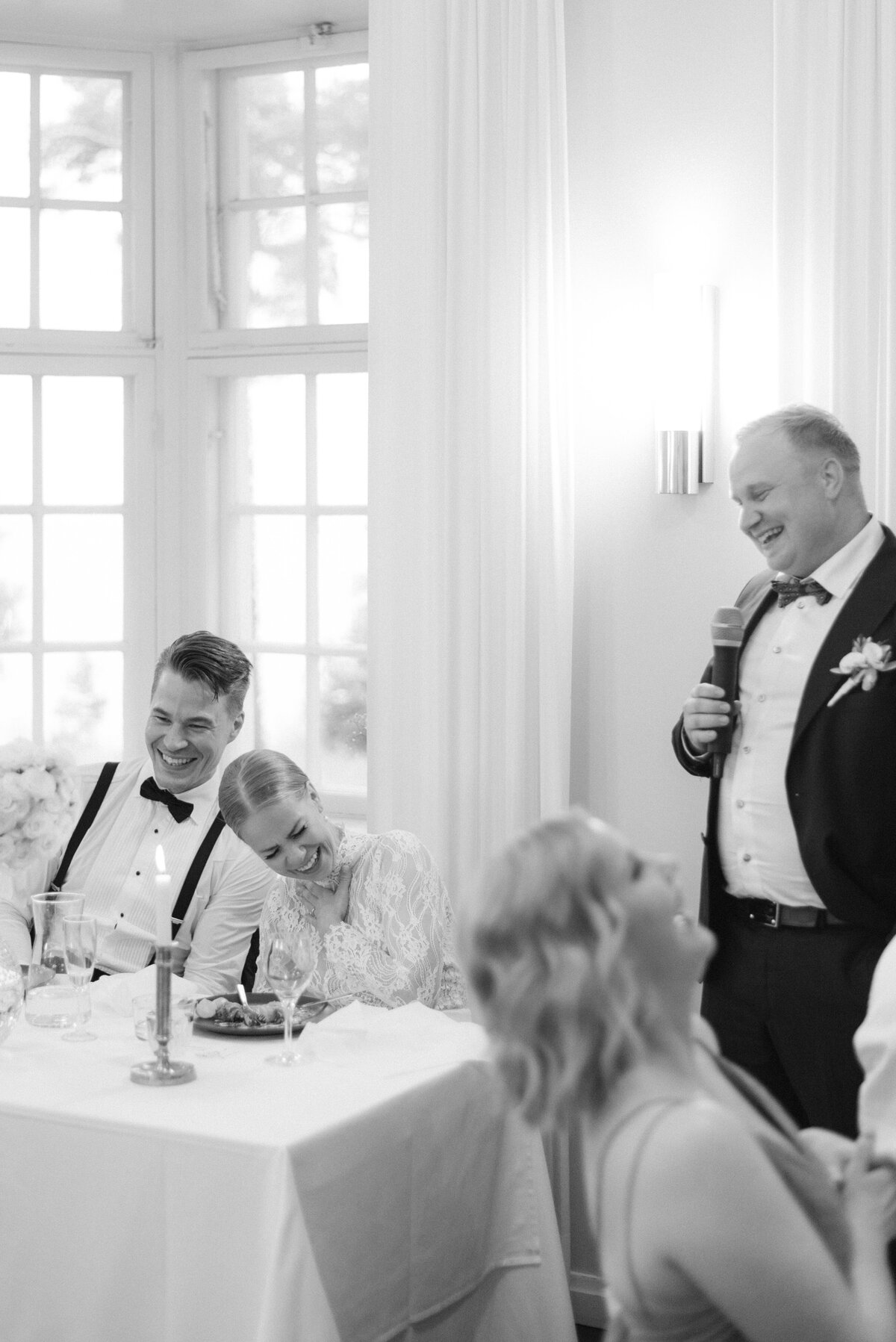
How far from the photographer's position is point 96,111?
173 inches

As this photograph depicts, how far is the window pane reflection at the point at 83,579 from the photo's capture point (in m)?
4.45

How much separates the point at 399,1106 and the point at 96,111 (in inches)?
128

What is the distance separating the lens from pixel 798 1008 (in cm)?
280

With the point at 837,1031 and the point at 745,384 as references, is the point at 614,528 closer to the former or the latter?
the point at 745,384

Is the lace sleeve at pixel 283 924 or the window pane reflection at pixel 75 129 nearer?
the lace sleeve at pixel 283 924

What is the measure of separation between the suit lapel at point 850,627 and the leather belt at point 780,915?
0.32 meters

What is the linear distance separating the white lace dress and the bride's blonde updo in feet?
0.68

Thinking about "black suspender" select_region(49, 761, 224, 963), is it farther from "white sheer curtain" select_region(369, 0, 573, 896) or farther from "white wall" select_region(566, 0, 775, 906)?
"white wall" select_region(566, 0, 775, 906)

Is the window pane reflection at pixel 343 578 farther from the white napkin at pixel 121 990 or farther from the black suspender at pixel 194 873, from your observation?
the white napkin at pixel 121 990

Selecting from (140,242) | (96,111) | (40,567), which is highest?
→ (96,111)

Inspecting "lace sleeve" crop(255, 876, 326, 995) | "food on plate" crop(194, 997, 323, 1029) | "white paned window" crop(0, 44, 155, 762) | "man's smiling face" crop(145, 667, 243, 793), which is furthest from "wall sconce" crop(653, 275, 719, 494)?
"white paned window" crop(0, 44, 155, 762)

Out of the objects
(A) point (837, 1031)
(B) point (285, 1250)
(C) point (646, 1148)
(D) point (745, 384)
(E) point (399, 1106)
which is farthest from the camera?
(D) point (745, 384)

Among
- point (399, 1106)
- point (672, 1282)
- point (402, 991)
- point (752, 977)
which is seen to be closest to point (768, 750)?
point (752, 977)

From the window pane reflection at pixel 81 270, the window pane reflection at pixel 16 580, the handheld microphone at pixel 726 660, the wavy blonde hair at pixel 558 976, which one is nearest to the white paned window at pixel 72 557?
the window pane reflection at pixel 16 580
